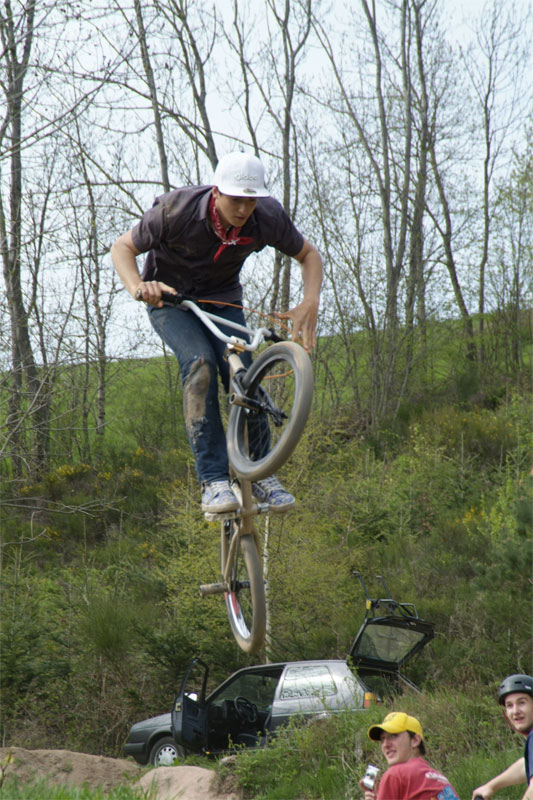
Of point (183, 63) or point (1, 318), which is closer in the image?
point (1, 318)

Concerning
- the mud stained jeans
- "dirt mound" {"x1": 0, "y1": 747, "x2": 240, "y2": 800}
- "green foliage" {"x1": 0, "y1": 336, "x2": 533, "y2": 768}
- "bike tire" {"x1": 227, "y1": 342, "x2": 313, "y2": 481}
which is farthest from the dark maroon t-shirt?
"green foliage" {"x1": 0, "y1": 336, "x2": 533, "y2": 768}

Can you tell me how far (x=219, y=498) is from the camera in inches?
189

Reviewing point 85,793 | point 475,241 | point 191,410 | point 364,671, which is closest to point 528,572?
point 364,671

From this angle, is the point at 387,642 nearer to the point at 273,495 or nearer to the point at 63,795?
the point at 63,795

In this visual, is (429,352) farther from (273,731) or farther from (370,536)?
(273,731)

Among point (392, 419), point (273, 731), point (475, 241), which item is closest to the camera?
point (273, 731)

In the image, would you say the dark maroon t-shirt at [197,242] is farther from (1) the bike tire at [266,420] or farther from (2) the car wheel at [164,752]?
(2) the car wheel at [164,752]

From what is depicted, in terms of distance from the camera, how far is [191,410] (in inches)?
193

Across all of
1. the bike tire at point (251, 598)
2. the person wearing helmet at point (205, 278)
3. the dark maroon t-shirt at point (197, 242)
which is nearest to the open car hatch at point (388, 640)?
the bike tire at point (251, 598)

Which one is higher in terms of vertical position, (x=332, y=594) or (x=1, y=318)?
(x=1, y=318)

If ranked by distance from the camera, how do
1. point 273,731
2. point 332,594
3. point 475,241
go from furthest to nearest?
point 475,241 < point 332,594 < point 273,731

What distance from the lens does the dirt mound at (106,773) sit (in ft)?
33.5

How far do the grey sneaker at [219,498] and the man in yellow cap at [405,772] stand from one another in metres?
2.01

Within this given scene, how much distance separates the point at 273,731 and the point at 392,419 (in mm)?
10634
